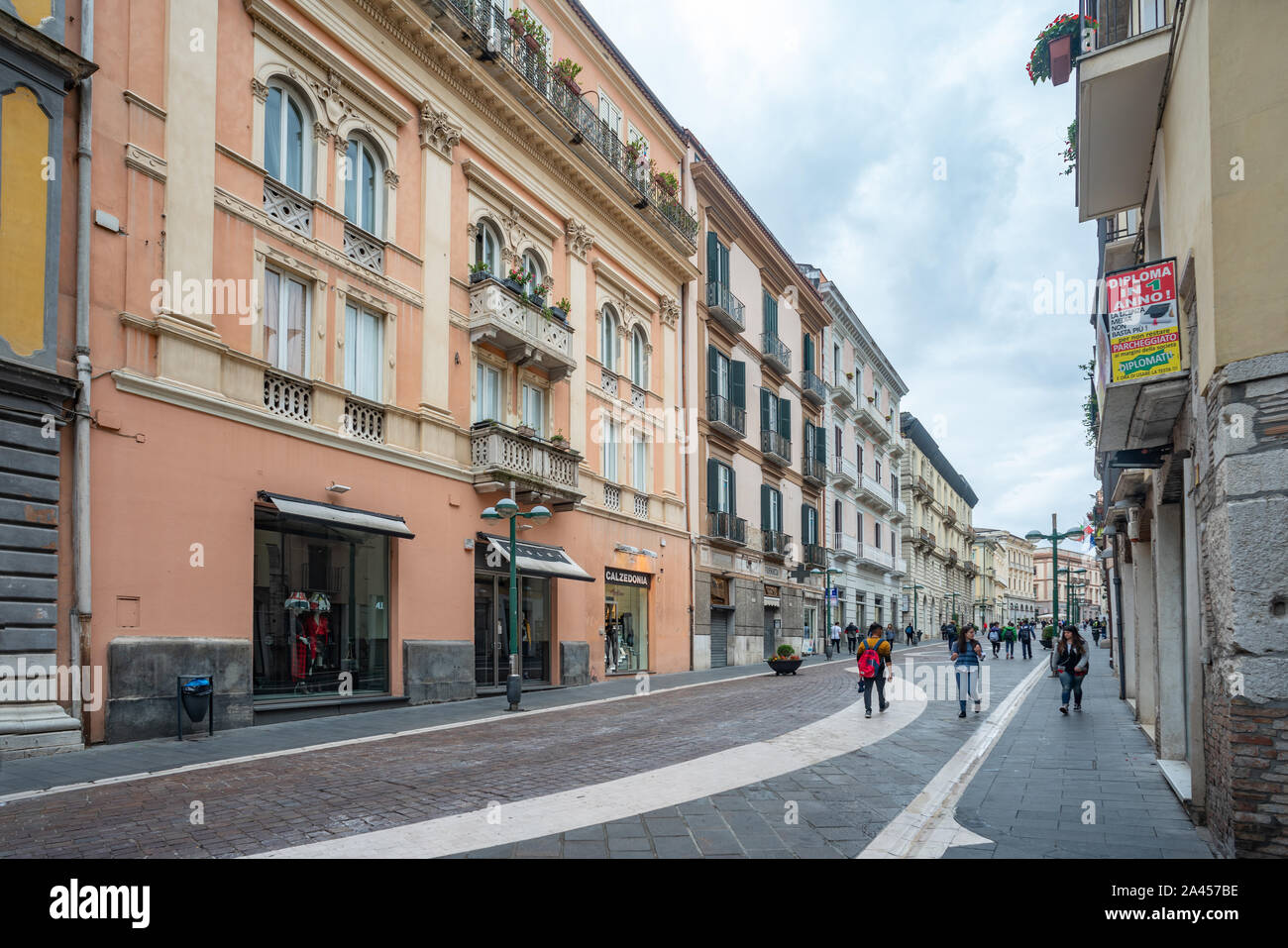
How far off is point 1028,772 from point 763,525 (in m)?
27.0

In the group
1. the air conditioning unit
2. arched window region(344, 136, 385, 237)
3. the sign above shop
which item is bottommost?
the sign above shop

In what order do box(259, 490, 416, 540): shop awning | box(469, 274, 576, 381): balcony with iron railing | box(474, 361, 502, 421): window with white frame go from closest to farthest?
box(259, 490, 416, 540): shop awning → box(469, 274, 576, 381): balcony with iron railing → box(474, 361, 502, 421): window with white frame

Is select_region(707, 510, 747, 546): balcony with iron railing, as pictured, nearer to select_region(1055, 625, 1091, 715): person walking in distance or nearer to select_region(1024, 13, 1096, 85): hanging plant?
select_region(1055, 625, 1091, 715): person walking in distance

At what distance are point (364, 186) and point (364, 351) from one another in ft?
10.5

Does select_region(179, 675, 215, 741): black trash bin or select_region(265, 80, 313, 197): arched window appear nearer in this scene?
select_region(179, 675, 215, 741): black trash bin

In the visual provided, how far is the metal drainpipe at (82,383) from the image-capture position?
37.4 ft

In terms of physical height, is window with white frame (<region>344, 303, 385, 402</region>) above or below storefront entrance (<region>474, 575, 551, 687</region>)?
above

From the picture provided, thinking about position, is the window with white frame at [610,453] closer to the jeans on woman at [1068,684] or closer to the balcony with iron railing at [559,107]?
the balcony with iron railing at [559,107]

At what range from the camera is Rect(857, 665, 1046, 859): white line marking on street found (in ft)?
21.4

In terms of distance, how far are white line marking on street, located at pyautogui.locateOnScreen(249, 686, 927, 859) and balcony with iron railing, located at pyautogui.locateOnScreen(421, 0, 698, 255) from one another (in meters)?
15.7

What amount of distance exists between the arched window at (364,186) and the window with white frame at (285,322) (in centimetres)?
199

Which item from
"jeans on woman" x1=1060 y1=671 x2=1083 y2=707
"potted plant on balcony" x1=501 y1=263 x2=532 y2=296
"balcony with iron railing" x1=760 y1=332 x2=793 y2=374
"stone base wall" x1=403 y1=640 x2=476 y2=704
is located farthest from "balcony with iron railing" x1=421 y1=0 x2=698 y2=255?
"jeans on woman" x1=1060 y1=671 x2=1083 y2=707
